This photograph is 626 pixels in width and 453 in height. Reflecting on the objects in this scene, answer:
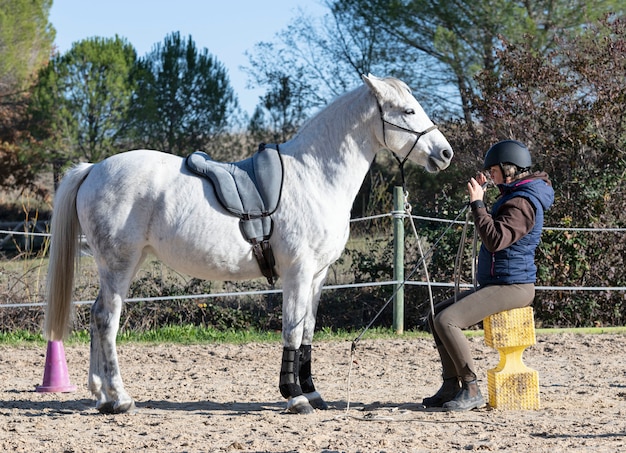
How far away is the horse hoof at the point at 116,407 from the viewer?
4652mm

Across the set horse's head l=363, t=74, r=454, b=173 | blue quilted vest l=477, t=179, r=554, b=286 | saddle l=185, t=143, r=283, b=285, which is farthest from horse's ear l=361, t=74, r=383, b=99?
blue quilted vest l=477, t=179, r=554, b=286

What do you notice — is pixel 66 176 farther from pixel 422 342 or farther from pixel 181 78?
pixel 181 78

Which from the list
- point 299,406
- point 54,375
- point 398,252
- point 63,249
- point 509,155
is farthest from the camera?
point 398,252

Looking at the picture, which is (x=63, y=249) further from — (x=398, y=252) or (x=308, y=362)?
(x=398, y=252)

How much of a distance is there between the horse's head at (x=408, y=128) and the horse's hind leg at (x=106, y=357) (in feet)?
5.90

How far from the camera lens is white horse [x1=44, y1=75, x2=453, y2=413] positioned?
4.59m

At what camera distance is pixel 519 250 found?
14.9 ft

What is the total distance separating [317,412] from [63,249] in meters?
1.79

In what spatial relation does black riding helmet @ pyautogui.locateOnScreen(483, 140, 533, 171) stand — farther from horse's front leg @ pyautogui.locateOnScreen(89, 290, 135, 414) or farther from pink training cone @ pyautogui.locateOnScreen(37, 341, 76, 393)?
pink training cone @ pyautogui.locateOnScreen(37, 341, 76, 393)

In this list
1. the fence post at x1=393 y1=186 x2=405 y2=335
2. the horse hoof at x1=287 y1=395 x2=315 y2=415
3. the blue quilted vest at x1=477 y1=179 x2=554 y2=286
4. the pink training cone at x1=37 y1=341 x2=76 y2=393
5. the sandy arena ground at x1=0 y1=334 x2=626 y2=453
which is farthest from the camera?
the fence post at x1=393 y1=186 x2=405 y2=335

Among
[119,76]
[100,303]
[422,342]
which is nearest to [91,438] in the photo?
[100,303]

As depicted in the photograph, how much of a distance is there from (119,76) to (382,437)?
23.1m

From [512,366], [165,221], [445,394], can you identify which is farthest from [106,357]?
[512,366]

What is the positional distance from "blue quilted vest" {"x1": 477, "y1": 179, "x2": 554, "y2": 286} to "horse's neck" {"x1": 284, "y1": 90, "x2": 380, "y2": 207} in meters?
0.84
